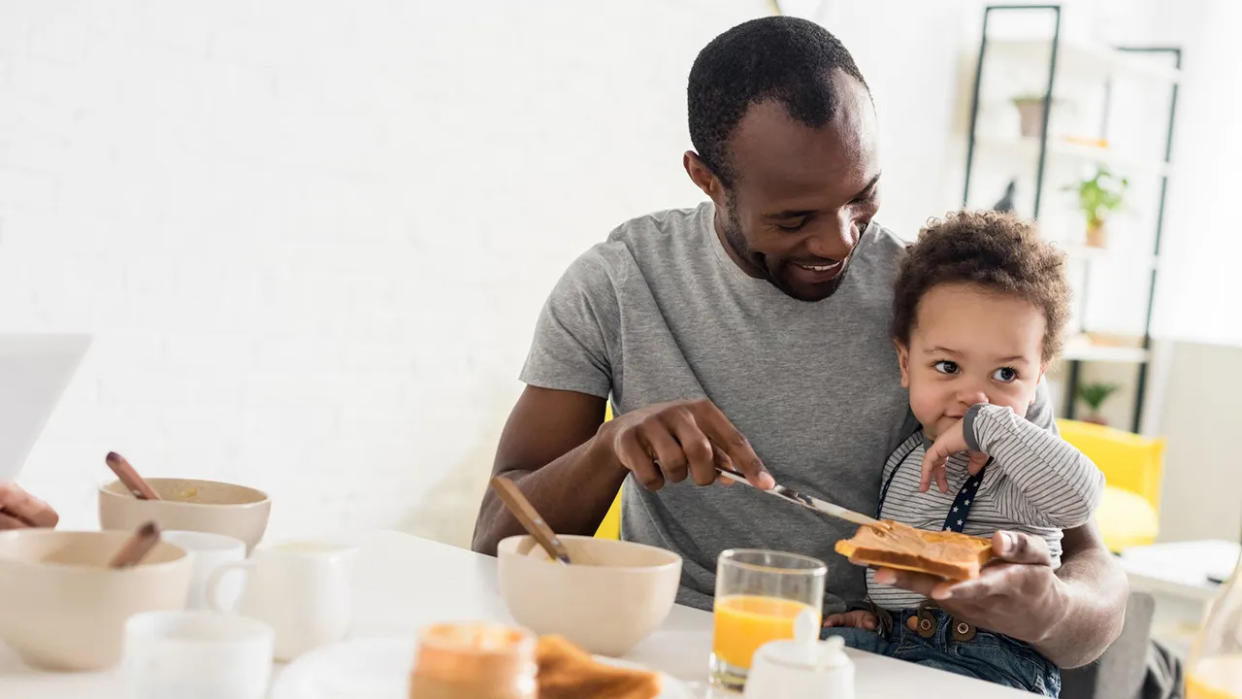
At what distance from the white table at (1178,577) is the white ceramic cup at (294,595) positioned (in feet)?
9.13

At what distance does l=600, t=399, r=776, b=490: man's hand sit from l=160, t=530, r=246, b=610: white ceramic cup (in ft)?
1.57

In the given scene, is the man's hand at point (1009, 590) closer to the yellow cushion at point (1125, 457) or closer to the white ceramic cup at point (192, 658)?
the white ceramic cup at point (192, 658)

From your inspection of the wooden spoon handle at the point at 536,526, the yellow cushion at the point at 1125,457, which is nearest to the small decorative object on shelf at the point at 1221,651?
the wooden spoon handle at the point at 536,526

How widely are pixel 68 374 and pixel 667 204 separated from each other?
2.87m

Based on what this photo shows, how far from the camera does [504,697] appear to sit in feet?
2.61

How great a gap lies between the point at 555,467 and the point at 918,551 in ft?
1.85

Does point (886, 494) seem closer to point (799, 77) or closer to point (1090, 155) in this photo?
point (799, 77)

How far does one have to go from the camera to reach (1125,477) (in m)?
4.91

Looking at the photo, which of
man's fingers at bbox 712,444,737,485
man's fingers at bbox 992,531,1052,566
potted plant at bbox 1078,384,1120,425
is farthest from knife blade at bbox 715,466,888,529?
potted plant at bbox 1078,384,1120,425

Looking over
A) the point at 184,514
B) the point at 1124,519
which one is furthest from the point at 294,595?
the point at 1124,519

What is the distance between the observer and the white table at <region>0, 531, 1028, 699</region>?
3.22 ft

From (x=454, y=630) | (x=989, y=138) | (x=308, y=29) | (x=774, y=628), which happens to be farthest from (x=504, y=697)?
(x=989, y=138)

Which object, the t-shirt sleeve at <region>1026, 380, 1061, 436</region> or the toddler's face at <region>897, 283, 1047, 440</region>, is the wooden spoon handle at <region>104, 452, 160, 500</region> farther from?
the t-shirt sleeve at <region>1026, 380, 1061, 436</region>

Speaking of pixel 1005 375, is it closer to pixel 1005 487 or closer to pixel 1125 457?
pixel 1005 487
